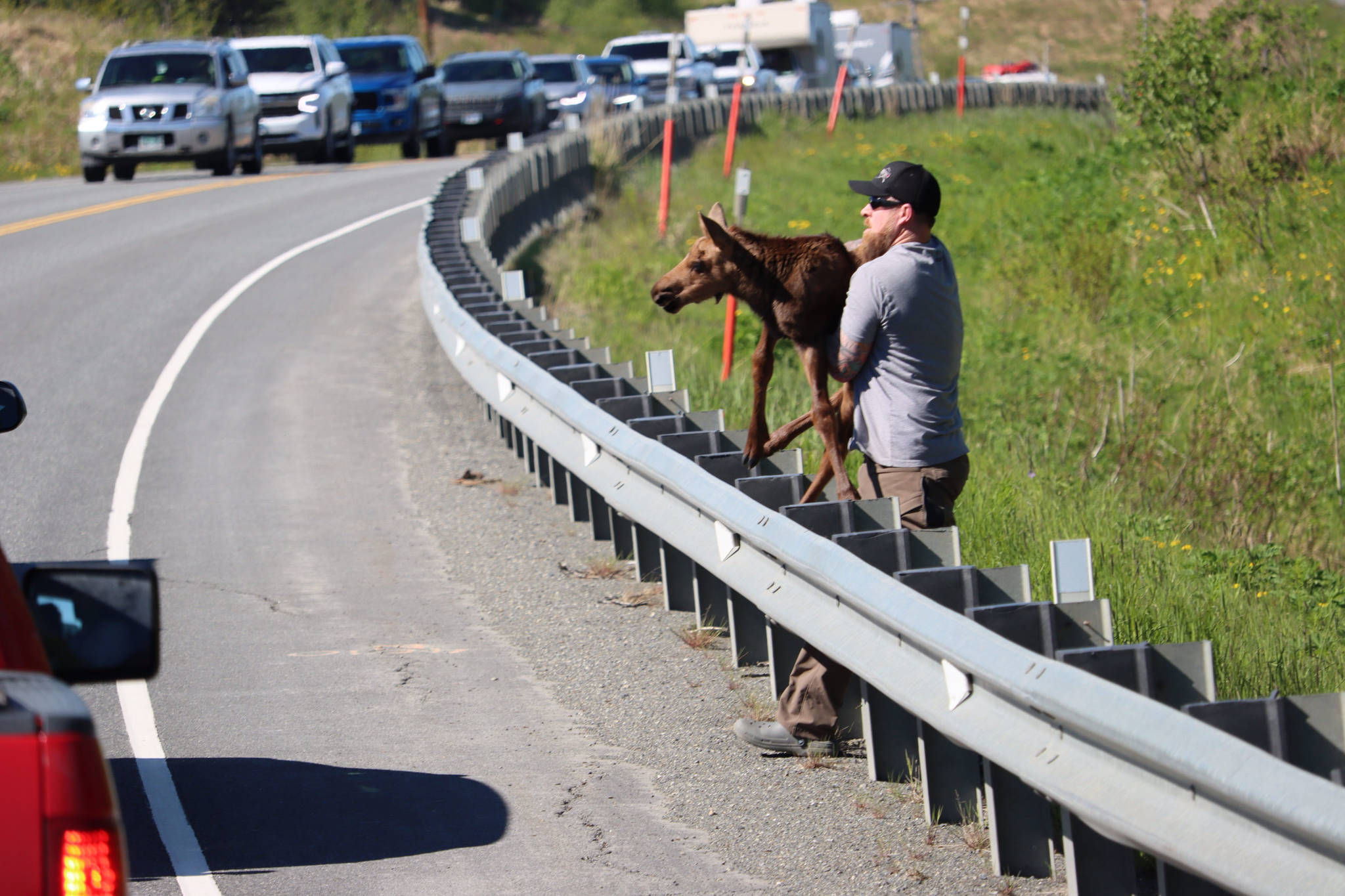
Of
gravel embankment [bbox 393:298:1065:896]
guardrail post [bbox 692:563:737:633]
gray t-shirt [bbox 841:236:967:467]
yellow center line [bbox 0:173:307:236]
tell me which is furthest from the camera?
yellow center line [bbox 0:173:307:236]

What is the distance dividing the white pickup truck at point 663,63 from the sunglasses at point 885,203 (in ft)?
109

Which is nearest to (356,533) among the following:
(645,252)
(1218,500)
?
(1218,500)

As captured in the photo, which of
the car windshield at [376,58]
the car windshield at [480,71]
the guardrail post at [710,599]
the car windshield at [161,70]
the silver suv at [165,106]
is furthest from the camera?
the car windshield at [480,71]

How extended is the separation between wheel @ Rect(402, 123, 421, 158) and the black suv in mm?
763

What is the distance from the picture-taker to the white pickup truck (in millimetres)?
40969

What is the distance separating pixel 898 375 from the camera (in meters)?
5.95

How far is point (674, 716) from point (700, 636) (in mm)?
900

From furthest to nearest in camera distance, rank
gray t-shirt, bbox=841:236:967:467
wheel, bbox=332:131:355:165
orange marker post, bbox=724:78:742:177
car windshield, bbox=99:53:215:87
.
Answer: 1. wheel, bbox=332:131:355:165
2. car windshield, bbox=99:53:215:87
3. orange marker post, bbox=724:78:742:177
4. gray t-shirt, bbox=841:236:967:467

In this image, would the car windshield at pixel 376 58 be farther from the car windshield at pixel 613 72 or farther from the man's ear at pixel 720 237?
the man's ear at pixel 720 237

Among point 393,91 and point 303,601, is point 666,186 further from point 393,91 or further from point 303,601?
point 393,91

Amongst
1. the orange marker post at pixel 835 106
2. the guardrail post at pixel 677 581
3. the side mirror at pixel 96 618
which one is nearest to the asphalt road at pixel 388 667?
the guardrail post at pixel 677 581

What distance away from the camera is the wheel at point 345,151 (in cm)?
3117

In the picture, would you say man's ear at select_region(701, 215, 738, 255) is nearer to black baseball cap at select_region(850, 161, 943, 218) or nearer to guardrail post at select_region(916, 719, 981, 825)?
black baseball cap at select_region(850, 161, 943, 218)

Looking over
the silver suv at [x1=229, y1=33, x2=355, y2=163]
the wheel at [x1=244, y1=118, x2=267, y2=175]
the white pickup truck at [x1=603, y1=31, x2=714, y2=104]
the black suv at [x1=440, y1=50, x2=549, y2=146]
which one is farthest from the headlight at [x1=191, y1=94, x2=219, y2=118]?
the white pickup truck at [x1=603, y1=31, x2=714, y2=104]
